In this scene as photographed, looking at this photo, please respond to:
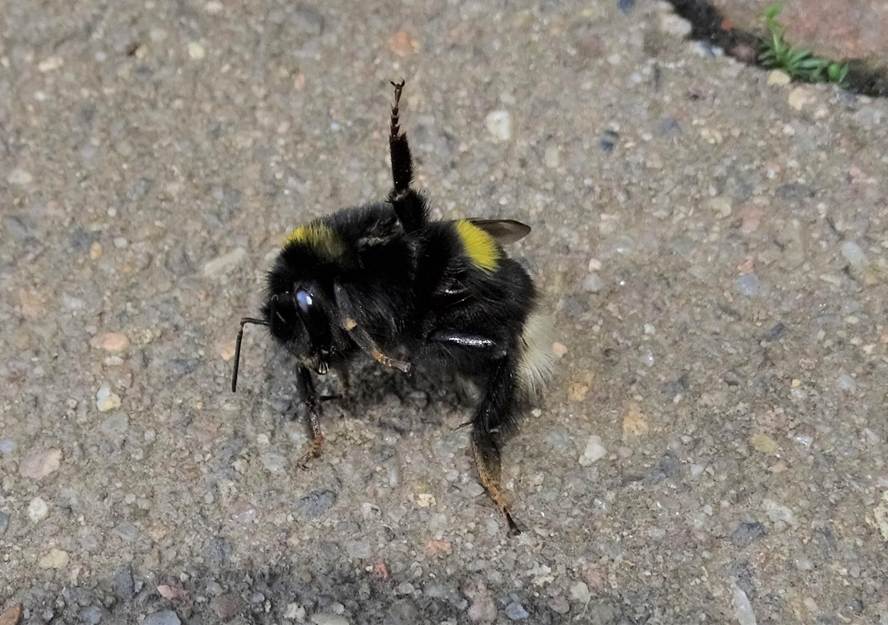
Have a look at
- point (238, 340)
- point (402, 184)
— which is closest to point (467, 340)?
point (402, 184)

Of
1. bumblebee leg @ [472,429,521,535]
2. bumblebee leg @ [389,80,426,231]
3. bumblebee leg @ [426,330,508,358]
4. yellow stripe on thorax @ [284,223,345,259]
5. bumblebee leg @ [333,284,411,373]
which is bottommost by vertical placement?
bumblebee leg @ [472,429,521,535]

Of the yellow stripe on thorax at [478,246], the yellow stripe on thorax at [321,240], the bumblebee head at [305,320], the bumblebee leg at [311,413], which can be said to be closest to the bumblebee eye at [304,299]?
the bumblebee head at [305,320]

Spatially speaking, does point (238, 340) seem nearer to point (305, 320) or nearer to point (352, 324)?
point (305, 320)

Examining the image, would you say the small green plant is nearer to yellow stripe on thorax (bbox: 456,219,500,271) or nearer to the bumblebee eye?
yellow stripe on thorax (bbox: 456,219,500,271)

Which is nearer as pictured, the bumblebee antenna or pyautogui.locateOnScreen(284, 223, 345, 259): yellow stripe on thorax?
pyautogui.locateOnScreen(284, 223, 345, 259): yellow stripe on thorax

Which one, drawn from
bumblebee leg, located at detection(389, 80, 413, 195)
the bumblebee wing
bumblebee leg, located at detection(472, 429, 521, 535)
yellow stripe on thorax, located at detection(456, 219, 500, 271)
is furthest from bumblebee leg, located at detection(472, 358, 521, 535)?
bumblebee leg, located at detection(389, 80, 413, 195)

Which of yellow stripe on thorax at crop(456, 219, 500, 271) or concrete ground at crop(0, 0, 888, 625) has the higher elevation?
yellow stripe on thorax at crop(456, 219, 500, 271)

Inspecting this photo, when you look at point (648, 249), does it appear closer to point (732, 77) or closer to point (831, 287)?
point (831, 287)

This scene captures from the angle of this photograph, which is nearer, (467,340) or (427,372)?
(467,340)
